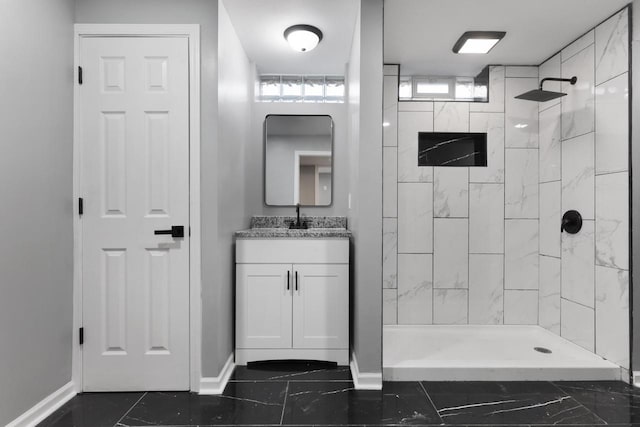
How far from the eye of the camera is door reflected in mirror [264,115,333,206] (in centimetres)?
331

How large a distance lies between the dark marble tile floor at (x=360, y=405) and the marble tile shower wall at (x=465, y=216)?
992mm

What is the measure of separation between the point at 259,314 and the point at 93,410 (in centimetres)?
108

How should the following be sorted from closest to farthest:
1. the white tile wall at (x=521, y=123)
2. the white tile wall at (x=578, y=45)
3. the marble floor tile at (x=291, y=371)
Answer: the marble floor tile at (x=291, y=371) → the white tile wall at (x=578, y=45) → the white tile wall at (x=521, y=123)

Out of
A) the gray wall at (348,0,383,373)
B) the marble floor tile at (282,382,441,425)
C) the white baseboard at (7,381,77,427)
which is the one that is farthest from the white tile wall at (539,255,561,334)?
the white baseboard at (7,381,77,427)

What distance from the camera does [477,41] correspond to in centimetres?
276

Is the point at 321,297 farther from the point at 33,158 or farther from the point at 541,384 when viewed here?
the point at 33,158

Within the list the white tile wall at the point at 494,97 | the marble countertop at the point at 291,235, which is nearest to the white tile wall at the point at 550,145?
the white tile wall at the point at 494,97

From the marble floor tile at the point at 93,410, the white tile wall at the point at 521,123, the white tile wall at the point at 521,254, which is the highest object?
the white tile wall at the point at 521,123

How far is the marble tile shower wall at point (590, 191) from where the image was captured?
94.0 inches

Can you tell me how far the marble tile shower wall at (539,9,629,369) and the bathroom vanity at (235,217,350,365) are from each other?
71.1 inches

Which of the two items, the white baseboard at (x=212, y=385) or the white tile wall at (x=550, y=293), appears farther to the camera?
the white tile wall at (x=550, y=293)

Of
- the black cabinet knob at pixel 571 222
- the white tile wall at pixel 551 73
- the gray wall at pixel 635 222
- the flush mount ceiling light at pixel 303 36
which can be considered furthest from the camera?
the white tile wall at pixel 551 73

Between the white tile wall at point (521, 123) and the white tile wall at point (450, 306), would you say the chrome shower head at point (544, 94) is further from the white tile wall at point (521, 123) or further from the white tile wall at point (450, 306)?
the white tile wall at point (450, 306)

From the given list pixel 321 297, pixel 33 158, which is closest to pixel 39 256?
pixel 33 158
